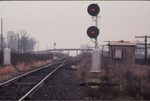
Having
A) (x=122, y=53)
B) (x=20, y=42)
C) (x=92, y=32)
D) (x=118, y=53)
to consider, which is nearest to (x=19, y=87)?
(x=92, y=32)

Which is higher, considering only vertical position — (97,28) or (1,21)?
(1,21)

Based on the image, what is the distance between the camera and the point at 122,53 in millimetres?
21219

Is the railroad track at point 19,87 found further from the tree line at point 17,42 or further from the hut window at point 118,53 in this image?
the tree line at point 17,42

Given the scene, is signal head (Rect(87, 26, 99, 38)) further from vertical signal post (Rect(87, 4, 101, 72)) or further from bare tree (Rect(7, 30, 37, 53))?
bare tree (Rect(7, 30, 37, 53))

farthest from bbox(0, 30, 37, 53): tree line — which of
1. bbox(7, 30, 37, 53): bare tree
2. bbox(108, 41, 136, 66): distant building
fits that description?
bbox(108, 41, 136, 66): distant building

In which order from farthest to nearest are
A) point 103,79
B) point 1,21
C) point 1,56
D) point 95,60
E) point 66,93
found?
point 1,21
point 1,56
point 95,60
point 103,79
point 66,93

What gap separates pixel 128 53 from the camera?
2198 cm

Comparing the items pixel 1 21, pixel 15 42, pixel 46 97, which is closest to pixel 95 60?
pixel 46 97

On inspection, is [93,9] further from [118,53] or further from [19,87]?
[118,53]

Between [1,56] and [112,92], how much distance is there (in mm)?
18321

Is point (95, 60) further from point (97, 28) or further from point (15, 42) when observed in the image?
point (15, 42)

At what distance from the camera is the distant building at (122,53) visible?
2072 cm

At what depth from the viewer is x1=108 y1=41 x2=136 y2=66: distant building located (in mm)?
20719

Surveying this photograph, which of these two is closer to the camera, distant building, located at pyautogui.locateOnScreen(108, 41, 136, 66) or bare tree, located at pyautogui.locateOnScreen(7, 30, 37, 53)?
distant building, located at pyautogui.locateOnScreen(108, 41, 136, 66)
